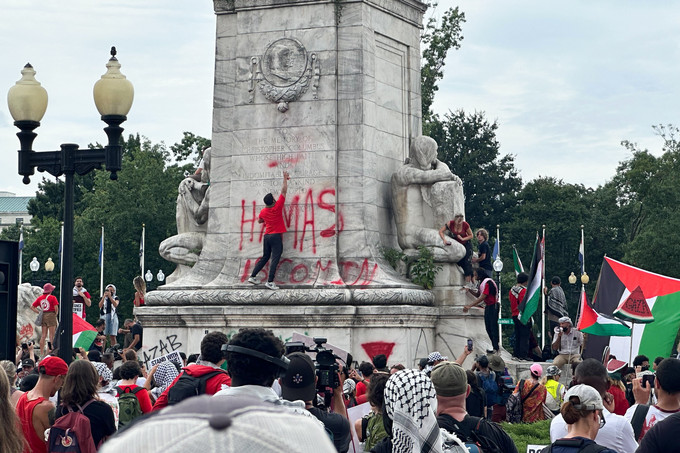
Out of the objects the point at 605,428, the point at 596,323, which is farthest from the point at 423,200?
the point at 605,428

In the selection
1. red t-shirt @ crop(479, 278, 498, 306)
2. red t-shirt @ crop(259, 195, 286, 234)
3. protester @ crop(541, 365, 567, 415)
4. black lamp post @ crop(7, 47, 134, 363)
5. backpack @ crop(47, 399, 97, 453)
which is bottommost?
protester @ crop(541, 365, 567, 415)

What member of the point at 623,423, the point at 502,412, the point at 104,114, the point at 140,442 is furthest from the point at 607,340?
the point at 140,442

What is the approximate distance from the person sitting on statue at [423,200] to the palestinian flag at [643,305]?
3760 mm

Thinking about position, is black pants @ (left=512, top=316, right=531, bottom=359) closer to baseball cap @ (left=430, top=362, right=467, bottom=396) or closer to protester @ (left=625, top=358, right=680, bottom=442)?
protester @ (left=625, top=358, right=680, bottom=442)

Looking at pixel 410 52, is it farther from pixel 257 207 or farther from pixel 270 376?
pixel 270 376

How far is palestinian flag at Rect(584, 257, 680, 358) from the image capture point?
1681cm

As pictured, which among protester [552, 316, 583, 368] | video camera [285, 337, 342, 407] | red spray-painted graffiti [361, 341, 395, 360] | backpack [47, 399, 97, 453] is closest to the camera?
backpack [47, 399, 97, 453]

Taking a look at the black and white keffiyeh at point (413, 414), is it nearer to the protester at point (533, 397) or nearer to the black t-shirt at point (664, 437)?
the black t-shirt at point (664, 437)

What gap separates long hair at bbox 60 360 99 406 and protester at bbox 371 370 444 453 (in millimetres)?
2587

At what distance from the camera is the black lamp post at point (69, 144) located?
1340cm

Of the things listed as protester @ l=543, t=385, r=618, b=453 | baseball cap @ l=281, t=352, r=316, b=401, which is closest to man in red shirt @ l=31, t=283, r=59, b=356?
baseball cap @ l=281, t=352, r=316, b=401

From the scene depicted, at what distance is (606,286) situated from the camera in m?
19.1

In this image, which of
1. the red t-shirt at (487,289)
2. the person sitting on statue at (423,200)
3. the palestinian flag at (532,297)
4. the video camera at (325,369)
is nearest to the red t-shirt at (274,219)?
the person sitting on statue at (423,200)

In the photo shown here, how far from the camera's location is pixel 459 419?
651 centimetres
